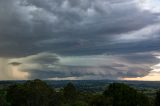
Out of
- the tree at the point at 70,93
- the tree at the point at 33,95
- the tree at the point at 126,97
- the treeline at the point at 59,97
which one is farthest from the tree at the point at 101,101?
the tree at the point at 70,93

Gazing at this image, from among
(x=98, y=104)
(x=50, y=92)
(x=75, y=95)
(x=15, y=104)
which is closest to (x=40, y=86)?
(x=50, y=92)

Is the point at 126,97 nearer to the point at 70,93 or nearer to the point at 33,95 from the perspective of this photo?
the point at 33,95

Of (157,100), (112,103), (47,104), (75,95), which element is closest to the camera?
(112,103)

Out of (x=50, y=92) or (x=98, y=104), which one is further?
(x=50, y=92)

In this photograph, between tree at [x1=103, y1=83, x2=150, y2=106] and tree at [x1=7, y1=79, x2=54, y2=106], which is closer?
tree at [x1=103, y1=83, x2=150, y2=106]

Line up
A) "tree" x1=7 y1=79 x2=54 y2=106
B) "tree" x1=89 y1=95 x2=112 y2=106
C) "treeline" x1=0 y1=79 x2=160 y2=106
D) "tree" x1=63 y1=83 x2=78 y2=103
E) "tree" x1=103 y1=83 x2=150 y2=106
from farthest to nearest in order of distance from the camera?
"tree" x1=63 y1=83 x2=78 y2=103, "tree" x1=7 y1=79 x2=54 y2=106, "treeline" x1=0 y1=79 x2=160 y2=106, "tree" x1=103 y1=83 x2=150 y2=106, "tree" x1=89 y1=95 x2=112 y2=106

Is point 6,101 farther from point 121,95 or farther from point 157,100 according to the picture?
point 157,100

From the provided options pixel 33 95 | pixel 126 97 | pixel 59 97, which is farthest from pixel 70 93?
pixel 126 97

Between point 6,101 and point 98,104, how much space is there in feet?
126

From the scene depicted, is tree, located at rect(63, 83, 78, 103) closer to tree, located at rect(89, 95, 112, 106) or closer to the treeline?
the treeline

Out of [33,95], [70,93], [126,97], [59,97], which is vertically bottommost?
[126,97]

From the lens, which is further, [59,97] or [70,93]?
[70,93]

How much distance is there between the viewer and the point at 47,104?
126625 millimetres

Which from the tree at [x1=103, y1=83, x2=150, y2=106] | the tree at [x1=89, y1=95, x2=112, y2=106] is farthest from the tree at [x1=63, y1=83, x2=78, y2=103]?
the tree at [x1=103, y1=83, x2=150, y2=106]
